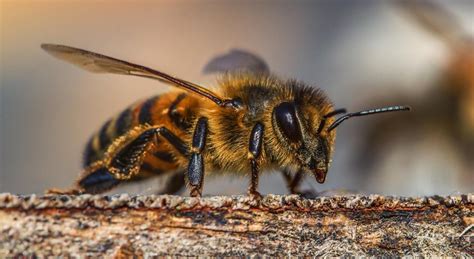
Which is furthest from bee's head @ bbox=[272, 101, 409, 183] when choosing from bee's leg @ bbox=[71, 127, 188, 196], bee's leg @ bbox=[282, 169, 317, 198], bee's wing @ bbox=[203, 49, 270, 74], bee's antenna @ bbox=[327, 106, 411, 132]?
bee's wing @ bbox=[203, 49, 270, 74]

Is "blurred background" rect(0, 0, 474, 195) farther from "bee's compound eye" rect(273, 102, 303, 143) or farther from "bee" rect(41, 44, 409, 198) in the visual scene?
"bee's compound eye" rect(273, 102, 303, 143)

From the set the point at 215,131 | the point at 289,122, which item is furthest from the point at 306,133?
the point at 215,131

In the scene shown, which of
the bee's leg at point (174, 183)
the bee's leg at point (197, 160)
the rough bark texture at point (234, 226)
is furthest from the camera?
the bee's leg at point (174, 183)

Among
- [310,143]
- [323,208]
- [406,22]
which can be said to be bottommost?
[323,208]

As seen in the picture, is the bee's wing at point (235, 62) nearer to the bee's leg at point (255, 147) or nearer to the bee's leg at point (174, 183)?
the bee's leg at point (174, 183)

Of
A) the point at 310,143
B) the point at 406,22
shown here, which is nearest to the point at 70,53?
the point at 310,143

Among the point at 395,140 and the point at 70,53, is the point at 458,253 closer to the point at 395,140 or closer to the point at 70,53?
the point at 70,53

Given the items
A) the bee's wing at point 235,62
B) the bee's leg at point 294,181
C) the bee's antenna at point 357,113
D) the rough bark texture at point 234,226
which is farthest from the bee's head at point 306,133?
the bee's wing at point 235,62
